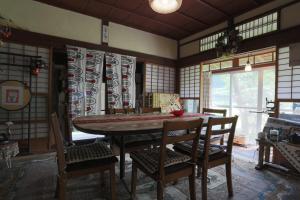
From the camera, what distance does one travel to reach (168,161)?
4.66 ft

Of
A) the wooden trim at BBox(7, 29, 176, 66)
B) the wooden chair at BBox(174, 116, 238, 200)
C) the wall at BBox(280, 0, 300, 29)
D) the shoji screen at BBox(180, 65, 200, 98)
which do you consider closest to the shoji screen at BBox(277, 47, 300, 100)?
the wall at BBox(280, 0, 300, 29)

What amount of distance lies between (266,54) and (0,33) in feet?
16.7

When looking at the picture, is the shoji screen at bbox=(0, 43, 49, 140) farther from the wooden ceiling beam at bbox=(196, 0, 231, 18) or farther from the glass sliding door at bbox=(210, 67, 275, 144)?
the glass sliding door at bbox=(210, 67, 275, 144)

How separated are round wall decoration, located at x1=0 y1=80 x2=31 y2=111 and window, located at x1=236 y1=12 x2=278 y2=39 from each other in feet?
12.9

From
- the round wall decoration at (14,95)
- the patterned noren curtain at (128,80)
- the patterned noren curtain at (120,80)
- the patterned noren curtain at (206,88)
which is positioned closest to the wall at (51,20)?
the patterned noren curtain at (120,80)

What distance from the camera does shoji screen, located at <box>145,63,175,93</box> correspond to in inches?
173

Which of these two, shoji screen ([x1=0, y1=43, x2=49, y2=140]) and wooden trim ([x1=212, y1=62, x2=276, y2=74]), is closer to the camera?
shoji screen ([x1=0, y1=43, x2=49, y2=140])

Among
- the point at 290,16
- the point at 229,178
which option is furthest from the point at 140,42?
the point at 229,178

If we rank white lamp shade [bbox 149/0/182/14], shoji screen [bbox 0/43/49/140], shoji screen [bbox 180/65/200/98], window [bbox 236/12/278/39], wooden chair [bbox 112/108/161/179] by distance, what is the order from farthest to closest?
shoji screen [bbox 180/65/200/98] < window [bbox 236/12/278/39] < shoji screen [bbox 0/43/49/140] < wooden chair [bbox 112/108/161/179] < white lamp shade [bbox 149/0/182/14]

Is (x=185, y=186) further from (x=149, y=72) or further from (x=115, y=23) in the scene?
(x=115, y=23)

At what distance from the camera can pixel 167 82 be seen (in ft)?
15.8

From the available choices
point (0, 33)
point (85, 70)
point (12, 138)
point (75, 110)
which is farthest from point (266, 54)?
point (12, 138)

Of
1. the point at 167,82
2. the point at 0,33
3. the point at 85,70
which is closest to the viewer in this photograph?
the point at 0,33

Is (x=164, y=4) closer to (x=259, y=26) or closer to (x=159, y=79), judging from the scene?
(x=259, y=26)
